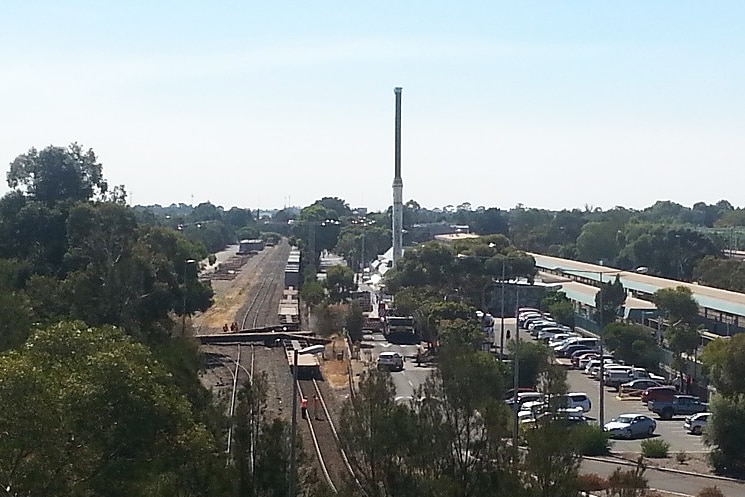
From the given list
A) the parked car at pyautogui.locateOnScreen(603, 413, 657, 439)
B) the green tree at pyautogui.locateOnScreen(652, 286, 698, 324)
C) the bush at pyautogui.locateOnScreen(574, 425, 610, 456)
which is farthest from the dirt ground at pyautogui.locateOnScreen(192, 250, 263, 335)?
the bush at pyautogui.locateOnScreen(574, 425, 610, 456)

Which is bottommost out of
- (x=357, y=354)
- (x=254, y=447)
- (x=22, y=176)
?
(x=357, y=354)

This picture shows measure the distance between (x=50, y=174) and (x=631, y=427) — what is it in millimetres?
18146

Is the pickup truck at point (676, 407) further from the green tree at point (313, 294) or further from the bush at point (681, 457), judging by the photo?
the green tree at point (313, 294)

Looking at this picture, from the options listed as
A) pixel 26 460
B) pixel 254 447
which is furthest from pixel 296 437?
pixel 26 460

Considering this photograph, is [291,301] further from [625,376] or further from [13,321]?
[13,321]

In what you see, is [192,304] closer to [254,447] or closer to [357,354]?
[357,354]

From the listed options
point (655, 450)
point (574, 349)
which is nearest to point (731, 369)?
point (655, 450)

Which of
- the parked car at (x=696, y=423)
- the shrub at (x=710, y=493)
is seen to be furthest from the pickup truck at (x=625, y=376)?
the shrub at (x=710, y=493)

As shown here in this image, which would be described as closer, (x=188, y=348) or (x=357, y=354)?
(x=188, y=348)

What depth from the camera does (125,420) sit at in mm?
8469

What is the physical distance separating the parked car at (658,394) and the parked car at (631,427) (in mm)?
2514

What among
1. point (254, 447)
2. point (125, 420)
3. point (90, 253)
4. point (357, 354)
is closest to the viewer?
point (125, 420)

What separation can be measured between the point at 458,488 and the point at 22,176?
22.6 metres

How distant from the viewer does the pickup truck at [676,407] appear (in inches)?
802
